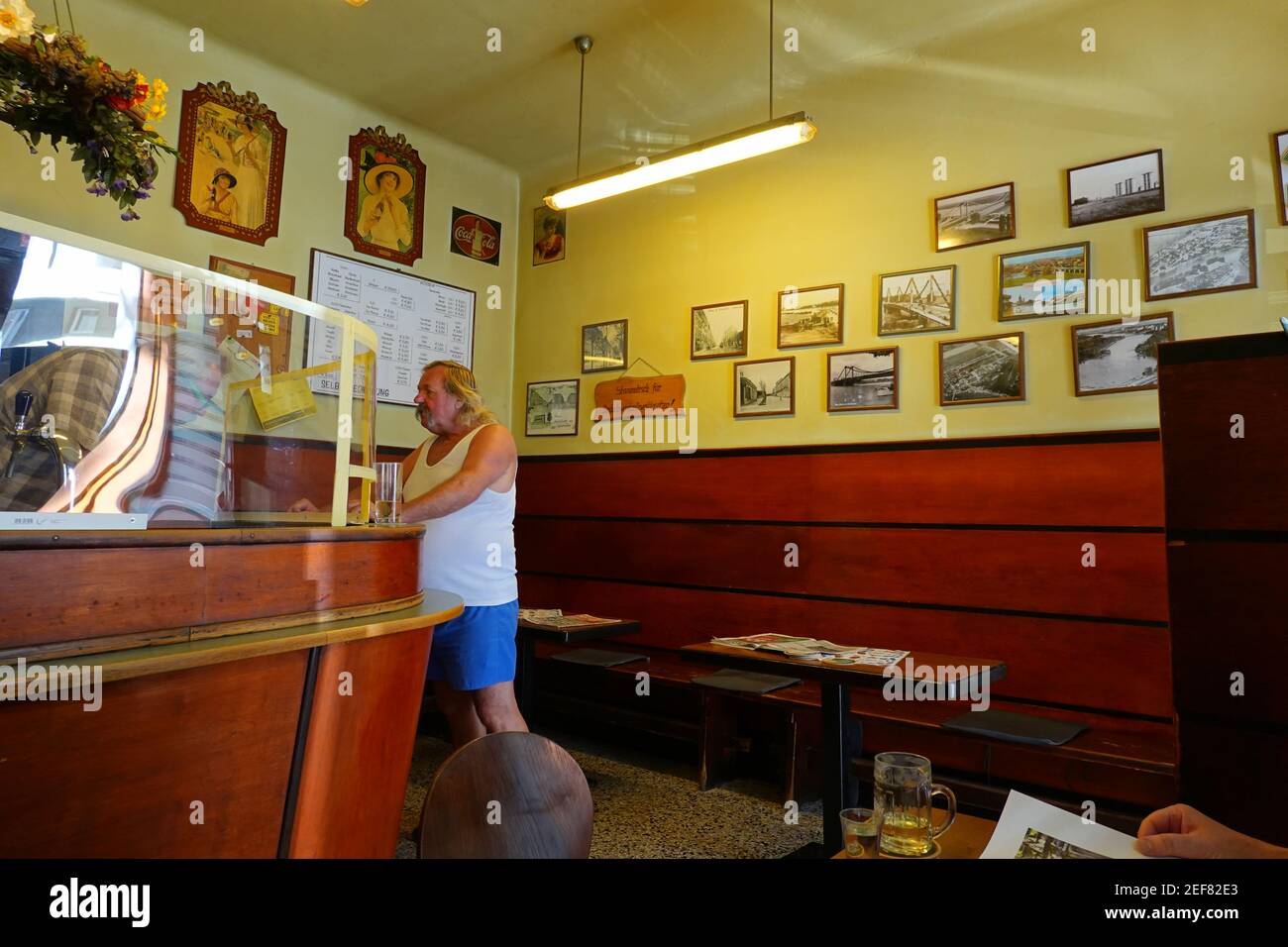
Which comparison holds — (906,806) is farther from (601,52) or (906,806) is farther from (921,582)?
(601,52)

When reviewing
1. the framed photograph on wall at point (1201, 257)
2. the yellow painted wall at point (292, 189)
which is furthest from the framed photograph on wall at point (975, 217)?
the yellow painted wall at point (292, 189)

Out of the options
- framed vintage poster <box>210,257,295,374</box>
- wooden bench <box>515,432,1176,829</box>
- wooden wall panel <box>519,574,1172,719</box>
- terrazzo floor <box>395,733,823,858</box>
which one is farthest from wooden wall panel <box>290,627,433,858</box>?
wooden wall panel <box>519,574,1172,719</box>

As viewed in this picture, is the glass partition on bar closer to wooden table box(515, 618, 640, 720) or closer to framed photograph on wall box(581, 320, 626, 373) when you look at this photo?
wooden table box(515, 618, 640, 720)

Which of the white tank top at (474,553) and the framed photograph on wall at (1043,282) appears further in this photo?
the framed photograph on wall at (1043,282)

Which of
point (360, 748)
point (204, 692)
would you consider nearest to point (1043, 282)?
point (360, 748)

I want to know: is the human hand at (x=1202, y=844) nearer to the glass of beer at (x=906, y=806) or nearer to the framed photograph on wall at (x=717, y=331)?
the glass of beer at (x=906, y=806)

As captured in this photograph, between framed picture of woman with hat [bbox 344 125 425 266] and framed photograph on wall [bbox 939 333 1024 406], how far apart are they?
3.22 meters

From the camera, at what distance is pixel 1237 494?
1393 mm

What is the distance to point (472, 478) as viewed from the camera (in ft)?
8.54

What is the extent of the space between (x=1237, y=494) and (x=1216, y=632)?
247 mm

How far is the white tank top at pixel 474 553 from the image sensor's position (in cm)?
260

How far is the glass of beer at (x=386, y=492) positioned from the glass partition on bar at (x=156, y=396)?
0.15m

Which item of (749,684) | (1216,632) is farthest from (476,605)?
(1216,632)

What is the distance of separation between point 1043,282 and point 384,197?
12.0 ft
